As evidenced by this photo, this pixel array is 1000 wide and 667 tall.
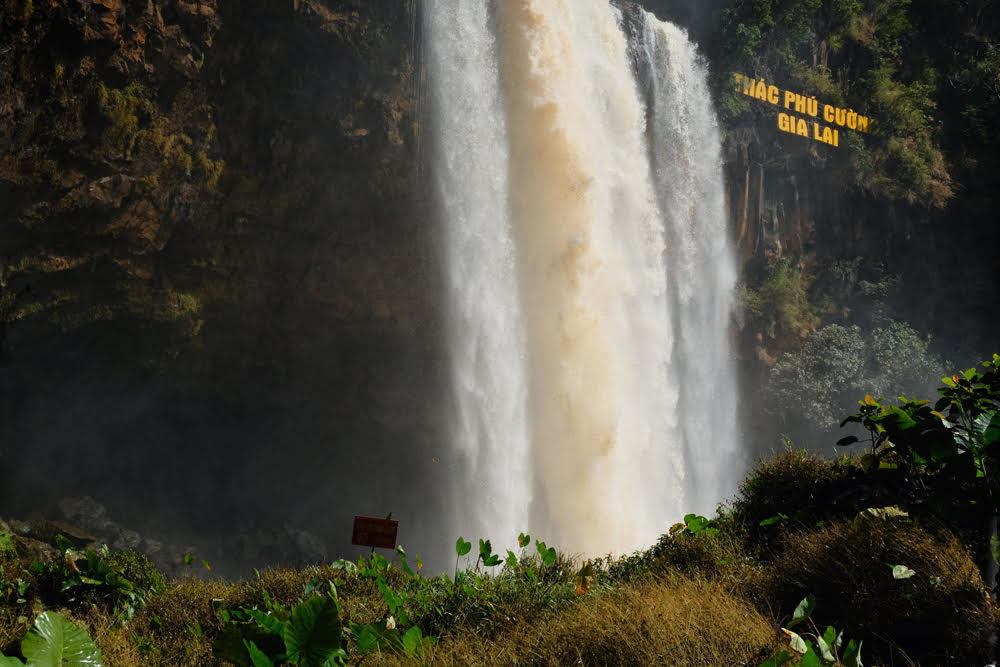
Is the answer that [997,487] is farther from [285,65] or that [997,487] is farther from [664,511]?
[285,65]

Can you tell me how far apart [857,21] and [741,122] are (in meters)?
6.95

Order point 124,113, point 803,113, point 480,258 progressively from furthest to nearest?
point 803,113, point 480,258, point 124,113

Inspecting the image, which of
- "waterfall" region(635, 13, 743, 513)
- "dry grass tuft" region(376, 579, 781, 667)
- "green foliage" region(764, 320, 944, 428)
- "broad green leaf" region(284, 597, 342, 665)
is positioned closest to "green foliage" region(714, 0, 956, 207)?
"waterfall" region(635, 13, 743, 513)

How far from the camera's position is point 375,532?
5.41 m

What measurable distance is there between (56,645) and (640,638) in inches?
75.8

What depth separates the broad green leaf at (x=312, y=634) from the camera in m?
2.08

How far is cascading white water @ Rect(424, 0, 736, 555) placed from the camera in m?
13.7

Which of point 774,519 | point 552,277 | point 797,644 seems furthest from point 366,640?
point 552,277

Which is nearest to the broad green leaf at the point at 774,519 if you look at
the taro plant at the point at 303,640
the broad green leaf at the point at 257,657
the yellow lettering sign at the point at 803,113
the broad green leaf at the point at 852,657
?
the broad green leaf at the point at 852,657

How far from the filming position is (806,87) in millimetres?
21516

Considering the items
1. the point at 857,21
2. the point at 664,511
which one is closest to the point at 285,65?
the point at 664,511

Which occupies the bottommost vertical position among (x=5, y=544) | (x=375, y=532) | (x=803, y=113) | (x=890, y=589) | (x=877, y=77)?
(x=890, y=589)

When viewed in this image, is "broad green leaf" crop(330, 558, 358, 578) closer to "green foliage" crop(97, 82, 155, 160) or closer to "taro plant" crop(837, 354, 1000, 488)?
"taro plant" crop(837, 354, 1000, 488)

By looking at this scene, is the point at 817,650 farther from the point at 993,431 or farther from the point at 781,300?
the point at 781,300
